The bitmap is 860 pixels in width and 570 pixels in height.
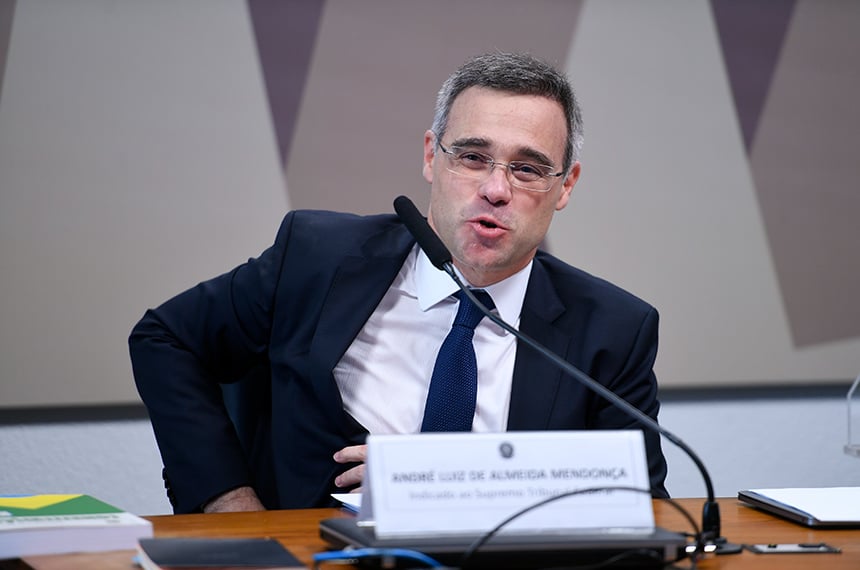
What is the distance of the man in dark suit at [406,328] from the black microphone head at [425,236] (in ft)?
0.83

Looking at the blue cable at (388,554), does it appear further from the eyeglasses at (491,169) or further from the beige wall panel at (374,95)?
the beige wall panel at (374,95)

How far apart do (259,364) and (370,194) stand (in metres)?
0.94

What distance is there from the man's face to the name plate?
0.74 m

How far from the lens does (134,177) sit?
2.61 m

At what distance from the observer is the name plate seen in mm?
1038

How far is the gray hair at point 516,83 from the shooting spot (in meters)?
1.87

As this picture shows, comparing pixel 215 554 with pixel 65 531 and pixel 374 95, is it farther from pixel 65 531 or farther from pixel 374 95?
pixel 374 95

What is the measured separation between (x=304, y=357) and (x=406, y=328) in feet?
0.65

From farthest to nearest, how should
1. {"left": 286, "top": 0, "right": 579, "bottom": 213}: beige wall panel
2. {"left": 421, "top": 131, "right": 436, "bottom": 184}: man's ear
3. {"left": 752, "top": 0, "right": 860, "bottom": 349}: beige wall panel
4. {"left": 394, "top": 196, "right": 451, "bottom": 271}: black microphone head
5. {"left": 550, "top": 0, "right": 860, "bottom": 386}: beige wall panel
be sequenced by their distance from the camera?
{"left": 752, "top": 0, "right": 860, "bottom": 349}: beige wall panel
{"left": 550, "top": 0, "right": 860, "bottom": 386}: beige wall panel
{"left": 286, "top": 0, "right": 579, "bottom": 213}: beige wall panel
{"left": 421, "top": 131, "right": 436, "bottom": 184}: man's ear
{"left": 394, "top": 196, "right": 451, "bottom": 271}: black microphone head

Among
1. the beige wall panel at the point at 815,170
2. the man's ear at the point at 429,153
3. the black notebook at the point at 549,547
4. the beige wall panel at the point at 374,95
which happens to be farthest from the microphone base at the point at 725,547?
the beige wall panel at the point at 815,170

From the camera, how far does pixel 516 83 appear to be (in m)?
1.86

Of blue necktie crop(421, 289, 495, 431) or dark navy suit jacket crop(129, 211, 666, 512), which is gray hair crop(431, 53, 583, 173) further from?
blue necktie crop(421, 289, 495, 431)

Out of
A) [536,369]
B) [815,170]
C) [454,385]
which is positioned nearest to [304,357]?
[454,385]

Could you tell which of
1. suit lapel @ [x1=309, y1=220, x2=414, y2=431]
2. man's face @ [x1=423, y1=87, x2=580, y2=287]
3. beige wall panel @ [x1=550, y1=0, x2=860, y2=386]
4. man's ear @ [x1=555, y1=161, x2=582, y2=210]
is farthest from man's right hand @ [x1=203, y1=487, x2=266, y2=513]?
beige wall panel @ [x1=550, y1=0, x2=860, y2=386]
